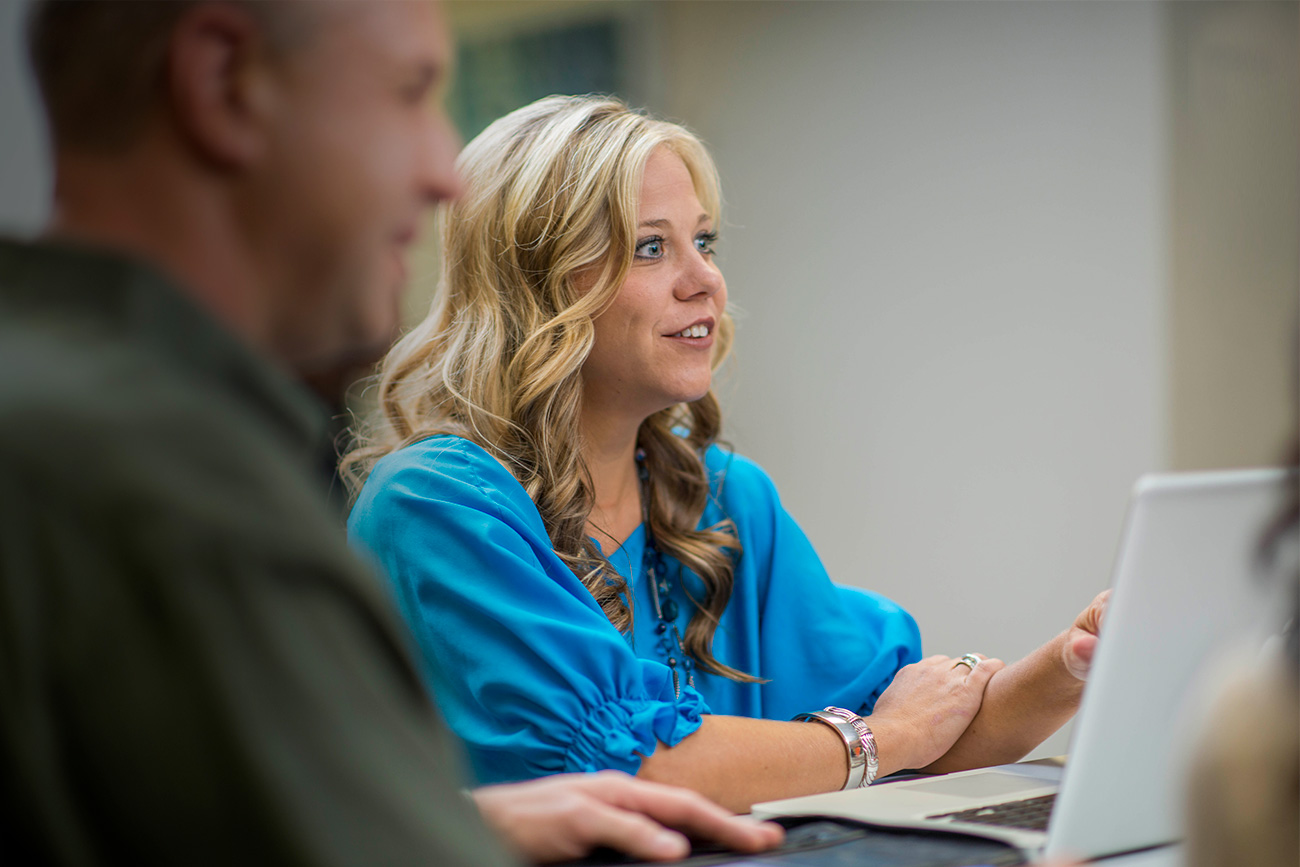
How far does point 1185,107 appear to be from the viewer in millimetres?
2949

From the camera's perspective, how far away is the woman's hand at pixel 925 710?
4.54ft

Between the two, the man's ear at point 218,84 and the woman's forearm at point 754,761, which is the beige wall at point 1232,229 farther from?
the man's ear at point 218,84

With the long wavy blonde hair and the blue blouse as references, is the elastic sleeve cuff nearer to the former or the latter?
the blue blouse

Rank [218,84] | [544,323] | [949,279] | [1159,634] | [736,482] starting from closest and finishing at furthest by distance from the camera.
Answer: [218,84] < [1159,634] < [544,323] < [736,482] < [949,279]

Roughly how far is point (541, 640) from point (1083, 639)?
0.61 m

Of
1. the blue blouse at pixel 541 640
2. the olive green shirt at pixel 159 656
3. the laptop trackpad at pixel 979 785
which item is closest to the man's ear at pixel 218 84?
the olive green shirt at pixel 159 656

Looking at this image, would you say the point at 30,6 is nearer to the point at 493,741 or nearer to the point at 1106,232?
the point at 493,741

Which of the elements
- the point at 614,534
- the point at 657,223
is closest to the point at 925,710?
the point at 614,534

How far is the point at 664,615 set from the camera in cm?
163

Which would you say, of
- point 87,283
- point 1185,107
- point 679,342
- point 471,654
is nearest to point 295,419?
point 87,283

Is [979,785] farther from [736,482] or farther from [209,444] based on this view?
[209,444]

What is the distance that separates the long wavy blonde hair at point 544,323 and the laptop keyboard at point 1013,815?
560mm

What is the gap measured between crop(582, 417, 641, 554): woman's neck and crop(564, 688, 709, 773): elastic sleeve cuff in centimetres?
43

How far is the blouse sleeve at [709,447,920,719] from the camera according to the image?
1610 mm
